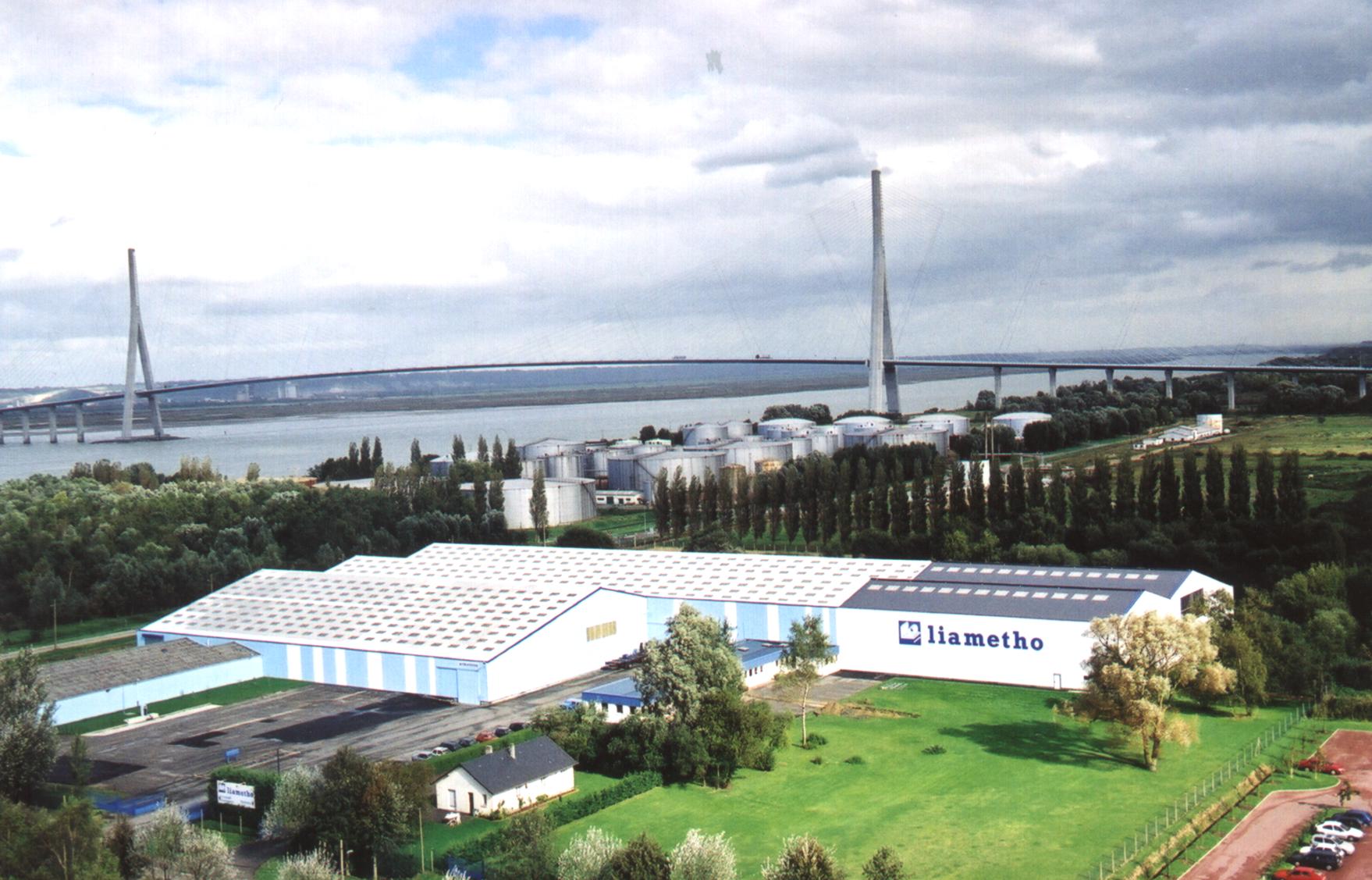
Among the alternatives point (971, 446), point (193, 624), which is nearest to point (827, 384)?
point (971, 446)

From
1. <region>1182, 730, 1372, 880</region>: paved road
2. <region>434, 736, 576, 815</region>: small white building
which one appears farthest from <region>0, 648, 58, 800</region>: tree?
<region>1182, 730, 1372, 880</region>: paved road

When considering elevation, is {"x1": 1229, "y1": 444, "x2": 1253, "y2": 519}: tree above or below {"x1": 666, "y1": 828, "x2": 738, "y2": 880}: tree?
above

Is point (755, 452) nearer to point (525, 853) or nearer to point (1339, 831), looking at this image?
point (1339, 831)

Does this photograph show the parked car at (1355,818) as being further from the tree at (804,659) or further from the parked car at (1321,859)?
the tree at (804,659)

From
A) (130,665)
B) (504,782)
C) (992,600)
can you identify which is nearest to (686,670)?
(504,782)

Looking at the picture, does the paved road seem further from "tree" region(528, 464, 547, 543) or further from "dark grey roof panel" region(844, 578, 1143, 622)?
"tree" region(528, 464, 547, 543)
